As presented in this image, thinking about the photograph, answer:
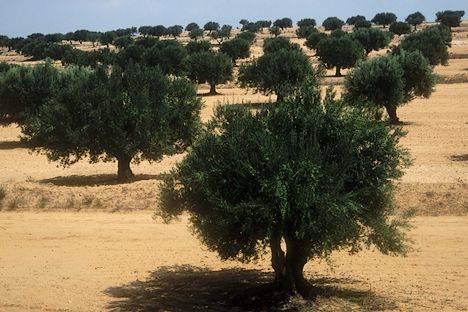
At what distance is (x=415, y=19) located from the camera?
141 metres

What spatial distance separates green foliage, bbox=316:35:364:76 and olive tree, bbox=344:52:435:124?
28.2m

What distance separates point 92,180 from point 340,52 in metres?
52.7

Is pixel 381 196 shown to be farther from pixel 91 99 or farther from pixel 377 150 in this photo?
pixel 91 99

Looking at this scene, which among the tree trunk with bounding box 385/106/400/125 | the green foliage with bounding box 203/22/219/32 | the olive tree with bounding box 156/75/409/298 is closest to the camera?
the olive tree with bounding box 156/75/409/298

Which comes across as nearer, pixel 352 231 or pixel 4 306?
pixel 352 231

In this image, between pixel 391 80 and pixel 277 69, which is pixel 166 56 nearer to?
pixel 277 69

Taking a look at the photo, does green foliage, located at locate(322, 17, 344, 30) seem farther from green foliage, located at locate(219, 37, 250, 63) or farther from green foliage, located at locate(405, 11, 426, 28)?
green foliage, located at locate(219, 37, 250, 63)

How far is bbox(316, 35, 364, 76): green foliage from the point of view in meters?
72.8

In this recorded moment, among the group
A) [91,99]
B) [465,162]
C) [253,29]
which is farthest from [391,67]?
[253,29]

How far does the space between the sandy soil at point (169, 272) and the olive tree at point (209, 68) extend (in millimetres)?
45449

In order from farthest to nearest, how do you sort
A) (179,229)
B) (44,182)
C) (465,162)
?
(465,162)
(44,182)
(179,229)

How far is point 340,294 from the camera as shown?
1277cm

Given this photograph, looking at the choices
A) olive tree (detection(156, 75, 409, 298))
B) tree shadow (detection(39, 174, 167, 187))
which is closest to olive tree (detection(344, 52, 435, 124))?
tree shadow (detection(39, 174, 167, 187))

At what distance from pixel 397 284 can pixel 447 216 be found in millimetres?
6295
